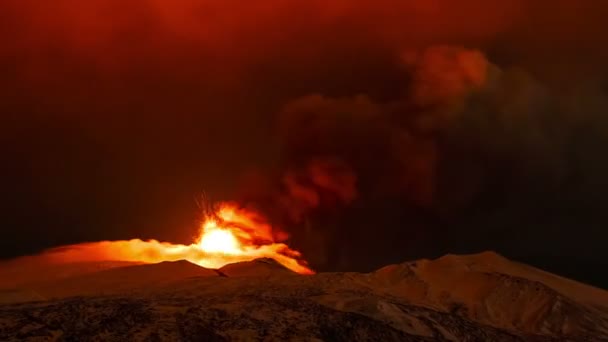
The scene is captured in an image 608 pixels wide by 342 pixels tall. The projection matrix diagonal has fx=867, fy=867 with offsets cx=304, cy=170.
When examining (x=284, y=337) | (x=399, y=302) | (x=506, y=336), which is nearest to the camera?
(x=284, y=337)

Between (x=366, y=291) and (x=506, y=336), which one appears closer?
(x=506, y=336)

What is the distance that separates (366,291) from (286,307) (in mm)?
33714

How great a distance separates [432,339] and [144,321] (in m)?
47.2

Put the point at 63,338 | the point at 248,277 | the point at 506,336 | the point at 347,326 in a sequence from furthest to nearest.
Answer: the point at 248,277 < the point at 506,336 < the point at 347,326 < the point at 63,338

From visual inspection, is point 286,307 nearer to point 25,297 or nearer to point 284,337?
point 284,337

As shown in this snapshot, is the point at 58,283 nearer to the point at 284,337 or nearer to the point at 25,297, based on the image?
the point at 25,297

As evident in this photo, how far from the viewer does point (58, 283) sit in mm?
189750

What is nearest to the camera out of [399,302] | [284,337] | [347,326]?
[284,337]

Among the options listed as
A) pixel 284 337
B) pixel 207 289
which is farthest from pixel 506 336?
pixel 207 289

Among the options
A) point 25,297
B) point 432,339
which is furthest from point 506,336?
point 25,297

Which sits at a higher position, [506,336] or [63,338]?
[506,336]

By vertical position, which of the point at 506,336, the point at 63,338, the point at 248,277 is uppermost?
the point at 248,277

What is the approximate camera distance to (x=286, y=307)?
148 meters

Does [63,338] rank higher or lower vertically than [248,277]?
lower
